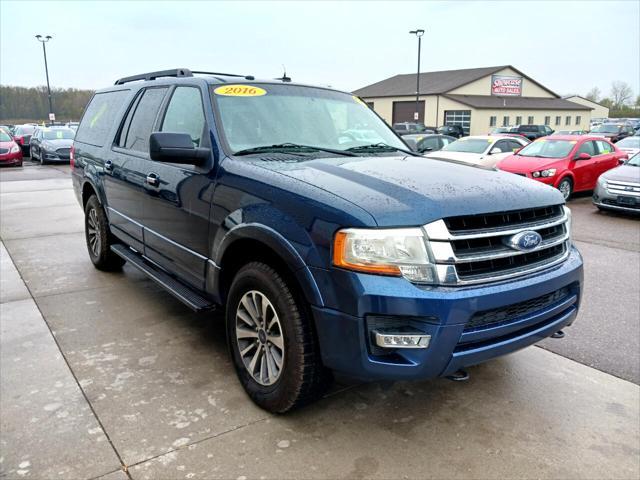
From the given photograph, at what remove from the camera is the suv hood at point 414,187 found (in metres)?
2.49

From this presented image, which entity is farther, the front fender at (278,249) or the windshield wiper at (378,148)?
the windshield wiper at (378,148)

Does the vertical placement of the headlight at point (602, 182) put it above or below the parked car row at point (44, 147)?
below

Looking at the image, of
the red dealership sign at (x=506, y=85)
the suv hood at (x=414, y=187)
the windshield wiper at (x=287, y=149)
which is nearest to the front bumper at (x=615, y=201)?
the suv hood at (x=414, y=187)

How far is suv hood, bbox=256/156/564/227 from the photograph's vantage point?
2.49m

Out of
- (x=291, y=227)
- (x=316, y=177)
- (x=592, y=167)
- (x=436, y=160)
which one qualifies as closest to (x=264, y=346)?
(x=291, y=227)

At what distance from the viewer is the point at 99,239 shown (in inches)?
222

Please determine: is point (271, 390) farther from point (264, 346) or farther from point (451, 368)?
point (451, 368)

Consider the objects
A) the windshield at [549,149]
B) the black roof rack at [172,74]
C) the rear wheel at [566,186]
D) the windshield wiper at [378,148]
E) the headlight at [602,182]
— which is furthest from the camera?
the windshield at [549,149]

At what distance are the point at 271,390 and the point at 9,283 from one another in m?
3.87

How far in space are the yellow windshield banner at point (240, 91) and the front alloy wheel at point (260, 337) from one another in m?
1.51

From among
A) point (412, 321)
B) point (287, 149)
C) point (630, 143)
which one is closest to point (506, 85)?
point (630, 143)

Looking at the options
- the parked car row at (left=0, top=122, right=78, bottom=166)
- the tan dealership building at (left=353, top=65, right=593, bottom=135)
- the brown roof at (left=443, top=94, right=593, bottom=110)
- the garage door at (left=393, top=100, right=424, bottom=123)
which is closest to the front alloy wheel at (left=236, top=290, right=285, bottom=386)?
the parked car row at (left=0, top=122, right=78, bottom=166)

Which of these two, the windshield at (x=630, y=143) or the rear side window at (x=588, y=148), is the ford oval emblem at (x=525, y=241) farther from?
the windshield at (x=630, y=143)

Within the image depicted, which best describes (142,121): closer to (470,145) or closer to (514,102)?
(470,145)
